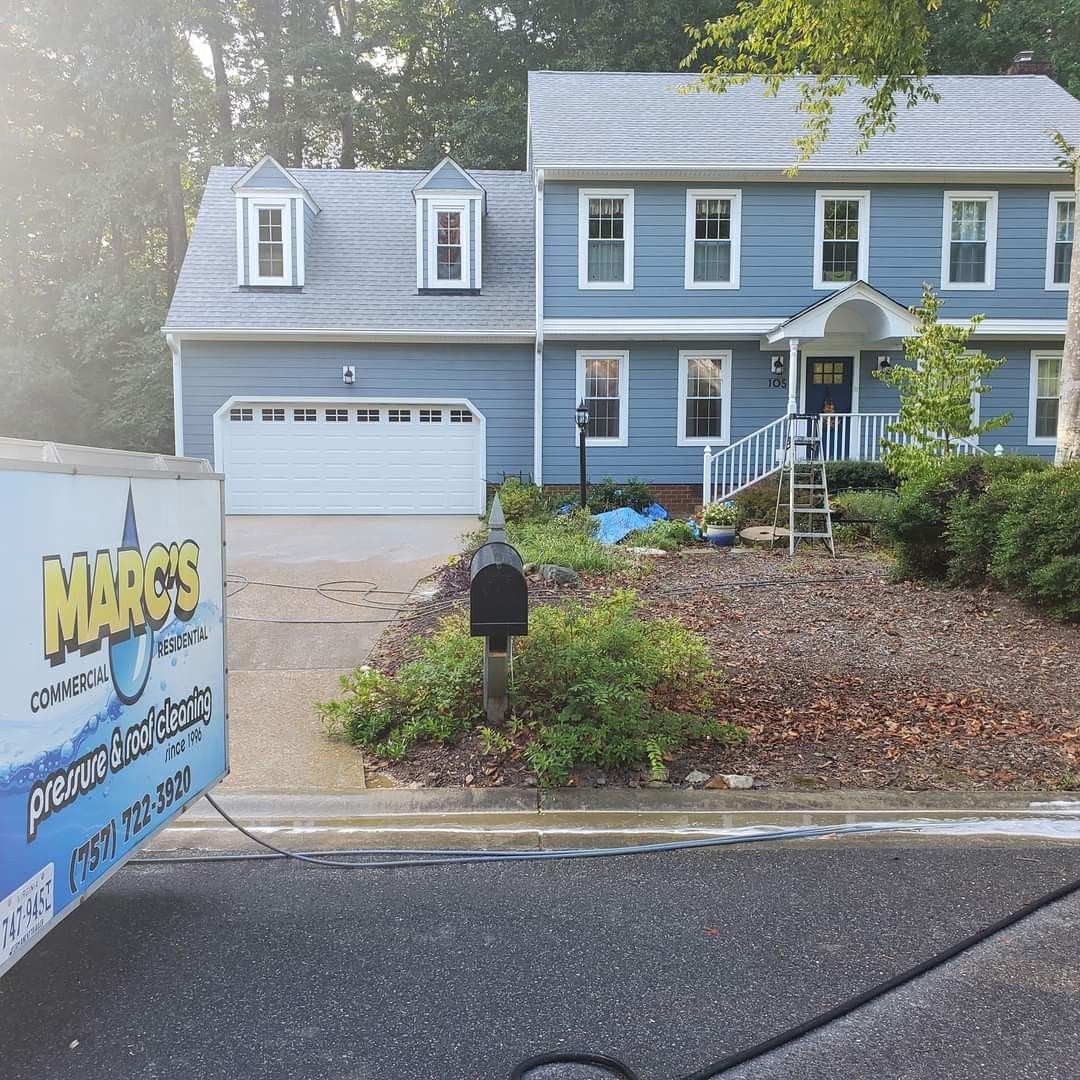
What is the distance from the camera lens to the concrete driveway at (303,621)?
5.34 m

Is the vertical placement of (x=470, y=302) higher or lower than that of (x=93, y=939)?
higher

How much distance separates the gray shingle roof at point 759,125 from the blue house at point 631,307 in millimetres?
70

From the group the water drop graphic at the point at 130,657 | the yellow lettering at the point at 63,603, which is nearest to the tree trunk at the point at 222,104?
the water drop graphic at the point at 130,657

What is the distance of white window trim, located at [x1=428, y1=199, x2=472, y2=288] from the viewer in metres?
18.2

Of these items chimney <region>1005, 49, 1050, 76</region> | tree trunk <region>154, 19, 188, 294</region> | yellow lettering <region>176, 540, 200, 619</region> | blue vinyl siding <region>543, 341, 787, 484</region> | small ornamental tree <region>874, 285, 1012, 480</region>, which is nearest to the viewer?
yellow lettering <region>176, 540, 200, 619</region>

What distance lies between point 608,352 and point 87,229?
14831 millimetres

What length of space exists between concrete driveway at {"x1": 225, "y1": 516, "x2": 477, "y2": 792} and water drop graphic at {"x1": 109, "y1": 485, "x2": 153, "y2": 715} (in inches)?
78.7

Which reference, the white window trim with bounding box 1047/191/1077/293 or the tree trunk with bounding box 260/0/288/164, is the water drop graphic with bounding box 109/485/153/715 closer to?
the white window trim with bounding box 1047/191/1077/293

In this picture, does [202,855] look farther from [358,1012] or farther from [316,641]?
[316,641]

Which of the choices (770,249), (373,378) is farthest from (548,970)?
(770,249)

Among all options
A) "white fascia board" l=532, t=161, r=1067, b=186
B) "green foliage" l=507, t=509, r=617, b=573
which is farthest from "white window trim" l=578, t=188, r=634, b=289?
"green foliage" l=507, t=509, r=617, b=573

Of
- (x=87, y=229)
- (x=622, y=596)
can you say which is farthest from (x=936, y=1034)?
(x=87, y=229)

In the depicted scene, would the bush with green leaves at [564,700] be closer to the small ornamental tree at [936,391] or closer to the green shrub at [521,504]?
the small ornamental tree at [936,391]

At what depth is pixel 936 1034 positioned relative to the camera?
2820mm
